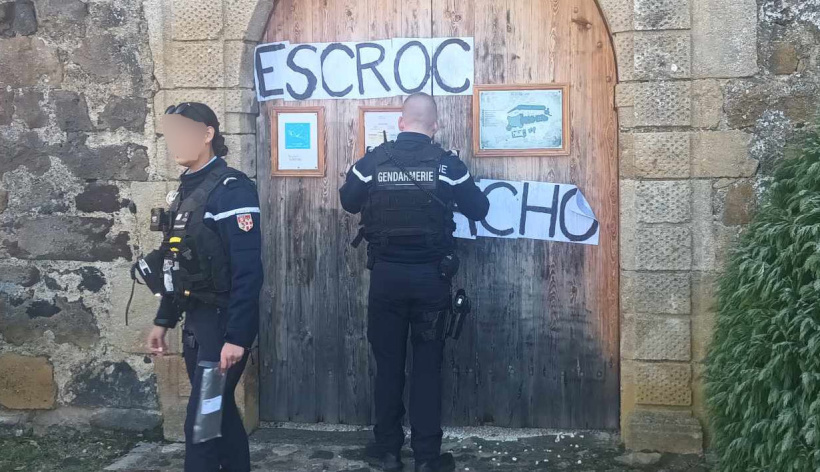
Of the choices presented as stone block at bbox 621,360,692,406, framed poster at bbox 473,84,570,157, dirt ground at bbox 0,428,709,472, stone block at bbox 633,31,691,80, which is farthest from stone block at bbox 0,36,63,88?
stone block at bbox 621,360,692,406

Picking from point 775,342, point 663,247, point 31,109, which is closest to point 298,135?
point 31,109

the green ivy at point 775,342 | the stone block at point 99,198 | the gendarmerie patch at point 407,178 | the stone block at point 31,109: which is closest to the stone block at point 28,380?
the stone block at point 99,198

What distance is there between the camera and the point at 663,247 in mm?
4832

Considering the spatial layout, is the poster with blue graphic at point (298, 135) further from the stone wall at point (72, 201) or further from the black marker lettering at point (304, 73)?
the stone wall at point (72, 201)

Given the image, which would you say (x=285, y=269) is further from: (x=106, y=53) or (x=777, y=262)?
(x=777, y=262)

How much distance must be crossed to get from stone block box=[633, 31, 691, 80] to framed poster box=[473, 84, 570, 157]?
458 millimetres

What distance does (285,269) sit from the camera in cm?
544

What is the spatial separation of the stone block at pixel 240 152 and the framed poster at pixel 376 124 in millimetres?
621

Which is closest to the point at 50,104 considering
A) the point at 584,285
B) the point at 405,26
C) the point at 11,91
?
the point at 11,91

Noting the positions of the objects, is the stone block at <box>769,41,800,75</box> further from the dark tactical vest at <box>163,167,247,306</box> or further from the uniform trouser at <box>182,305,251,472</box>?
the uniform trouser at <box>182,305,251,472</box>

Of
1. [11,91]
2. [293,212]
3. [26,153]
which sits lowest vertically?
[293,212]

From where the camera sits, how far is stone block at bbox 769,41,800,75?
470cm

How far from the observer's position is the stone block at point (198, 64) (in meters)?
5.16

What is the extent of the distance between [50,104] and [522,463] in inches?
130
